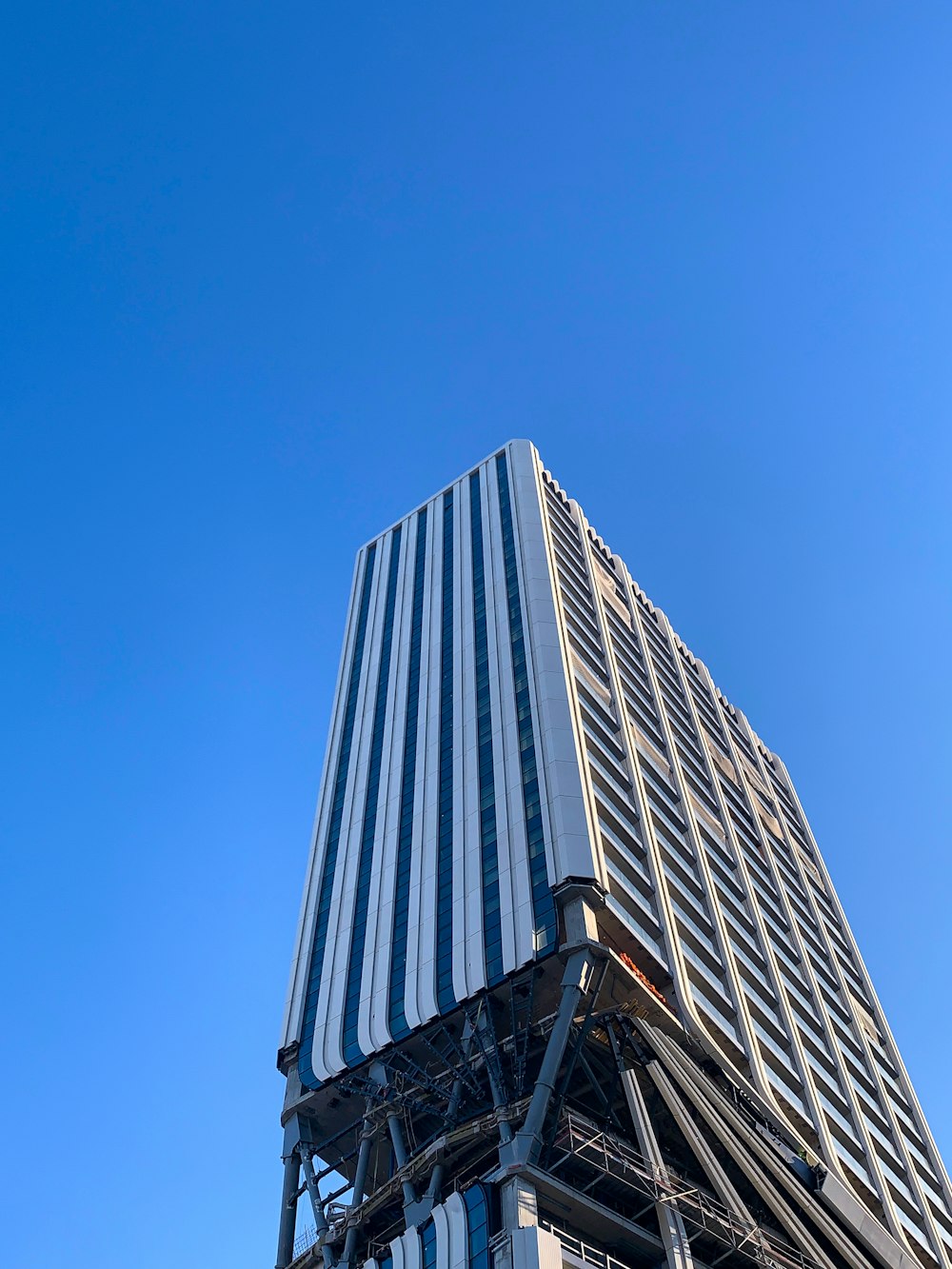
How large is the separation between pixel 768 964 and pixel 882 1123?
15265mm

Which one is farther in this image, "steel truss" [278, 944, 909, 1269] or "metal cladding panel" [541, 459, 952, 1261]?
"metal cladding panel" [541, 459, 952, 1261]

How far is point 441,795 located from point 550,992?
59.4ft

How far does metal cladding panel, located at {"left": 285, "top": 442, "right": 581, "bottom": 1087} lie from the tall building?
0.69 feet

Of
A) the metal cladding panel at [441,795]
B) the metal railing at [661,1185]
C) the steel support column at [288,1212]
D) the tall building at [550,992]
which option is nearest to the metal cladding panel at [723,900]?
the tall building at [550,992]

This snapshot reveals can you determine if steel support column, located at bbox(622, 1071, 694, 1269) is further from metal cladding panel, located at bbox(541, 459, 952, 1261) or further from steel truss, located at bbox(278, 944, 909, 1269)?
metal cladding panel, located at bbox(541, 459, 952, 1261)

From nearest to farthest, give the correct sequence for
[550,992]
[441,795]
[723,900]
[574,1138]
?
[574,1138]
[550,992]
[441,795]
[723,900]

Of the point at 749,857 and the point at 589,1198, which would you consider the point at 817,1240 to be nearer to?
the point at 589,1198

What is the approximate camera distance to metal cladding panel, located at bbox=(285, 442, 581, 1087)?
6562 cm

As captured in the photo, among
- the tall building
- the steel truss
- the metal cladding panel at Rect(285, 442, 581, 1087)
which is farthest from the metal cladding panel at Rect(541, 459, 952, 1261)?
the steel truss

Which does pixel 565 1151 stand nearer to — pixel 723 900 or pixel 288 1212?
pixel 288 1212

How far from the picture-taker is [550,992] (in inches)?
2477

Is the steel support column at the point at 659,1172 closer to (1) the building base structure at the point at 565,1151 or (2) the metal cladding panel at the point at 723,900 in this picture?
(1) the building base structure at the point at 565,1151

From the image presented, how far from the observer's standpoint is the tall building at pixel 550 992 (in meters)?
55.4

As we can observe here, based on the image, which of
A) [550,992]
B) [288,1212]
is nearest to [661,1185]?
[550,992]
